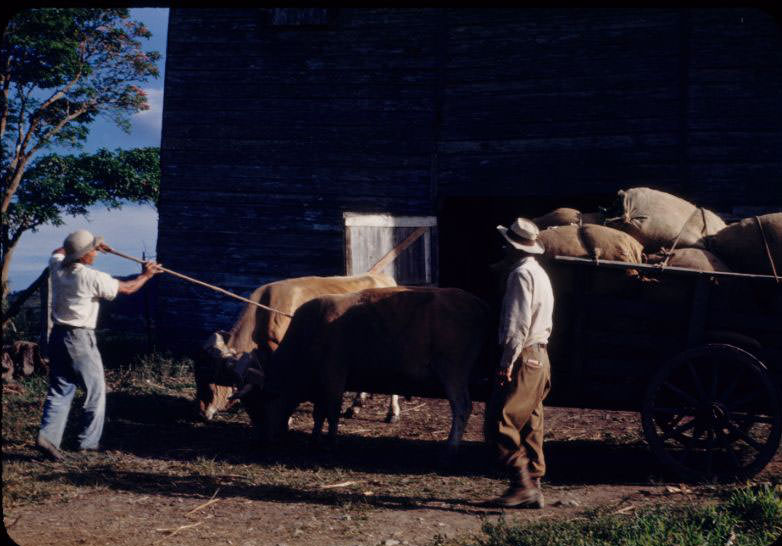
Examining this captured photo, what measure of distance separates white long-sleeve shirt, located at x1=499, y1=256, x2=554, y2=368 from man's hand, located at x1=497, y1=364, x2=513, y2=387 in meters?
0.03

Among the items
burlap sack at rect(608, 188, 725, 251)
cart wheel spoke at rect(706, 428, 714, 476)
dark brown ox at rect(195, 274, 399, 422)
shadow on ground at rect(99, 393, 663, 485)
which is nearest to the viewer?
cart wheel spoke at rect(706, 428, 714, 476)

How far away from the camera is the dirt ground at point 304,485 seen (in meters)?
4.54

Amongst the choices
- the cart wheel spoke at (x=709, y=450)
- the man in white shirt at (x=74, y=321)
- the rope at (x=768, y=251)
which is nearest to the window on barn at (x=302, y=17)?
the man in white shirt at (x=74, y=321)

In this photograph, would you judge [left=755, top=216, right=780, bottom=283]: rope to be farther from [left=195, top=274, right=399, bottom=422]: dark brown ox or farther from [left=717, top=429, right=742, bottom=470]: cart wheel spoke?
[left=195, top=274, right=399, bottom=422]: dark brown ox

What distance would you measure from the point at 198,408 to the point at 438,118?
18.2 ft

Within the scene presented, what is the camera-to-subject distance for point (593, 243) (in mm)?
5484

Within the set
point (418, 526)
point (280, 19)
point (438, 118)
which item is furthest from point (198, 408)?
point (280, 19)

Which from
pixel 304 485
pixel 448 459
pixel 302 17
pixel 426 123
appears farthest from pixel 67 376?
pixel 302 17

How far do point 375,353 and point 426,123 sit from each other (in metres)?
4.89

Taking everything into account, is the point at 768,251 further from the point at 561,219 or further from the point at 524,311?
the point at 524,311

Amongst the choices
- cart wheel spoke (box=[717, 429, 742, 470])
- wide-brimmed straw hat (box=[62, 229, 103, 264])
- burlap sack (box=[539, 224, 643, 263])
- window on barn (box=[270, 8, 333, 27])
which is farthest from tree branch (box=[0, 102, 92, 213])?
cart wheel spoke (box=[717, 429, 742, 470])

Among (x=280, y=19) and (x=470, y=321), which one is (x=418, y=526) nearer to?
(x=470, y=321)

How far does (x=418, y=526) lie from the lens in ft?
15.1

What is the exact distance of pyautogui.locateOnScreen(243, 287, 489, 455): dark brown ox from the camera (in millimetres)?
6297
